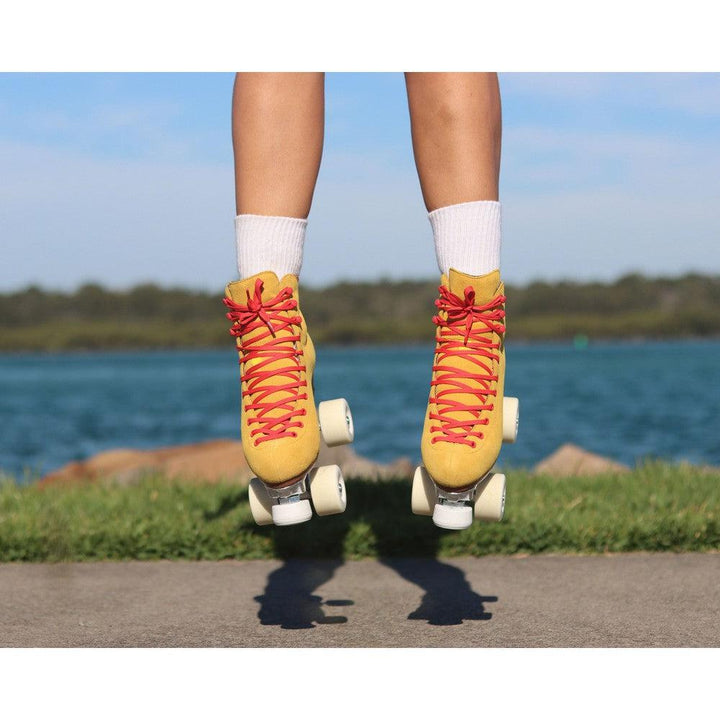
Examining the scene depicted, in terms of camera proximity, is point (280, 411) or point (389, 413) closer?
point (280, 411)

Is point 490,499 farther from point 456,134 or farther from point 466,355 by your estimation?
point 456,134

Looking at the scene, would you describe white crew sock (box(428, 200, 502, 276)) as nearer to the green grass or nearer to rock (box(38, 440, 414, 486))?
the green grass

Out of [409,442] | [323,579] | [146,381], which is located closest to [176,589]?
[323,579]

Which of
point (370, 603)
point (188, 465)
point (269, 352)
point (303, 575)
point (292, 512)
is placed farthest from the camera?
point (188, 465)

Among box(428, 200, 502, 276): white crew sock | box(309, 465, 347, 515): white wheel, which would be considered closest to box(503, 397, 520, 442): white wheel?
box(428, 200, 502, 276): white crew sock

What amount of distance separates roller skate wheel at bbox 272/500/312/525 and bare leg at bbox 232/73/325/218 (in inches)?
35.0

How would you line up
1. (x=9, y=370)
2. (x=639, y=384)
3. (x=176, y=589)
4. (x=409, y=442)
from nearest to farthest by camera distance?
(x=176, y=589) → (x=409, y=442) → (x=639, y=384) → (x=9, y=370)

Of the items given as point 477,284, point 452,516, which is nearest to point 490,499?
point 452,516

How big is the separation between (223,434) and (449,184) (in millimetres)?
32277

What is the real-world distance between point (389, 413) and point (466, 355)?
36.7 metres

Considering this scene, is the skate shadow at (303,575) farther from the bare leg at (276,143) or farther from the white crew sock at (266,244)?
the bare leg at (276,143)

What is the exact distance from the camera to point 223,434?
114ft

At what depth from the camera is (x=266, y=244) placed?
115 inches

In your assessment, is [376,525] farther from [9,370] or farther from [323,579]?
[9,370]
